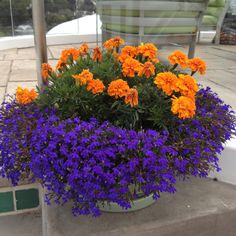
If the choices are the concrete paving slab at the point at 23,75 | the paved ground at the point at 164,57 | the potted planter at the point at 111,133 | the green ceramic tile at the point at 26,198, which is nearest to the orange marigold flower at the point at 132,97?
the potted planter at the point at 111,133

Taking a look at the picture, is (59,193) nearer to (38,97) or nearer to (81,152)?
(81,152)

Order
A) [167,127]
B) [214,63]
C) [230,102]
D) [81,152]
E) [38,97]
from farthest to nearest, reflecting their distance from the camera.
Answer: [214,63]
[230,102]
[38,97]
[167,127]
[81,152]

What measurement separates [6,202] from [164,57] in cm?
212

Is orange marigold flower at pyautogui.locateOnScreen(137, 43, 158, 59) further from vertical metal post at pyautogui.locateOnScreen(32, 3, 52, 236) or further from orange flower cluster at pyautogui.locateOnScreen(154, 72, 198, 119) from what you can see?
vertical metal post at pyautogui.locateOnScreen(32, 3, 52, 236)

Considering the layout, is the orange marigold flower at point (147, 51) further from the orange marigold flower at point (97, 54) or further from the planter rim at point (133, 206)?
the planter rim at point (133, 206)

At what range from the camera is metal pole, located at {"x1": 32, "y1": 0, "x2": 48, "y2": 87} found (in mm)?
1552

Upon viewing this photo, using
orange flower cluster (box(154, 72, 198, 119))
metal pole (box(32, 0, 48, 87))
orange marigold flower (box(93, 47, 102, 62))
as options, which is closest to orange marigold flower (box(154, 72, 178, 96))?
orange flower cluster (box(154, 72, 198, 119))

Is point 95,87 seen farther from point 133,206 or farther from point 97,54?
point 133,206

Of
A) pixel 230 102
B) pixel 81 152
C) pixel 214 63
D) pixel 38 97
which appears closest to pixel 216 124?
pixel 81 152

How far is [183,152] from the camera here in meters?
1.30

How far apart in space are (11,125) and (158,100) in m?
0.62

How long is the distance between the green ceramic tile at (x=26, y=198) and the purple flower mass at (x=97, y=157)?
1.59 ft

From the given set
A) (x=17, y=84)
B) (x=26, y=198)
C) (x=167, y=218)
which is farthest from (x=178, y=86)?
(x=17, y=84)

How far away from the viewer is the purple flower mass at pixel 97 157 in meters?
1.15
